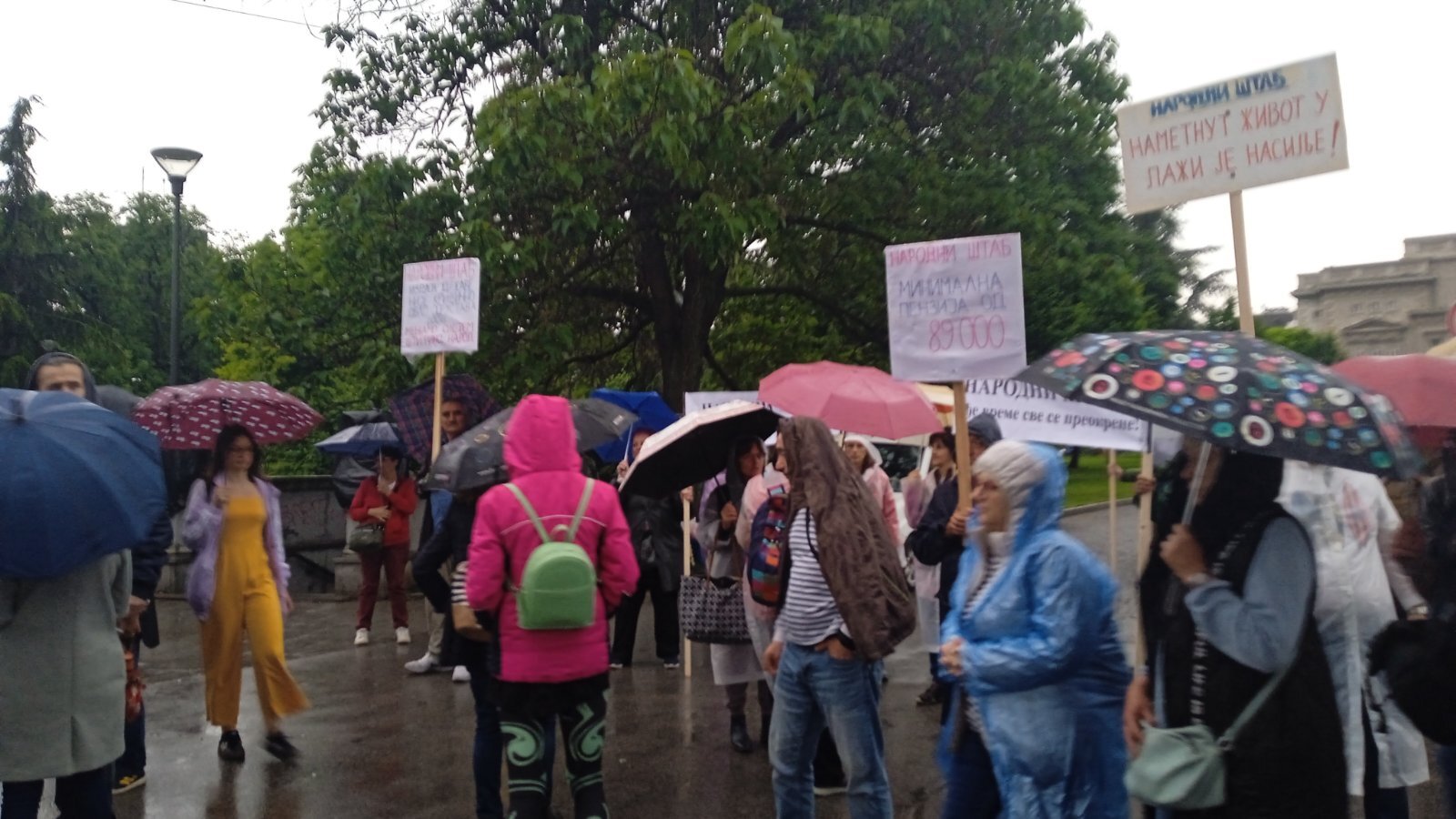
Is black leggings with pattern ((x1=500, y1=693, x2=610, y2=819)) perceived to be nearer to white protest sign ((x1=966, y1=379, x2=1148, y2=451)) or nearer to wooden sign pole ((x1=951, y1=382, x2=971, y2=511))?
wooden sign pole ((x1=951, y1=382, x2=971, y2=511))

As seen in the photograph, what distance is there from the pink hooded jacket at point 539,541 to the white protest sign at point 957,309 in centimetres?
228

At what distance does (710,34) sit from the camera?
43.0 feet

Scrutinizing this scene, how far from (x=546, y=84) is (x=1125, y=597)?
797cm

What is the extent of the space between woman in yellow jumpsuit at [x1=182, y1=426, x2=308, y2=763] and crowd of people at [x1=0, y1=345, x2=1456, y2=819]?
0.01m

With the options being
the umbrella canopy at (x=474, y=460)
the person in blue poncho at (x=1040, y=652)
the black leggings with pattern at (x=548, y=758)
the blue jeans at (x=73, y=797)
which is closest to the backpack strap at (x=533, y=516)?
the umbrella canopy at (x=474, y=460)

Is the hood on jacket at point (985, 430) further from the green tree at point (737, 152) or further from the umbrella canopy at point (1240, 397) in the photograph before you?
the green tree at point (737, 152)

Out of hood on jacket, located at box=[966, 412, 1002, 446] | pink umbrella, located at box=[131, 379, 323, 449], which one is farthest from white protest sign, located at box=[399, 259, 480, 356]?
hood on jacket, located at box=[966, 412, 1002, 446]

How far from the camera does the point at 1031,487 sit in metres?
3.53

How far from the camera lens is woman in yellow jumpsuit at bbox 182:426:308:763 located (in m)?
6.53

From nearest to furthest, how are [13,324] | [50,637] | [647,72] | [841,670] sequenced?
[50,637] → [841,670] → [647,72] → [13,324]

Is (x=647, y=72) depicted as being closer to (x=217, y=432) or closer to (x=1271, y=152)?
(x=217, y=432)

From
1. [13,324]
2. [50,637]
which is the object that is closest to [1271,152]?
[50,637]

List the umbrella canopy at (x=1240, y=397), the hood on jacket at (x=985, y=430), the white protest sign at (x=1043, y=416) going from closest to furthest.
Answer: the umbrella canopy at (x=1240, y=397) → the hood on jacket at (x=985, y=430) → the white protest sign at (x=1043, y=416)

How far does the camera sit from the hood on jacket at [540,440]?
180 inches
